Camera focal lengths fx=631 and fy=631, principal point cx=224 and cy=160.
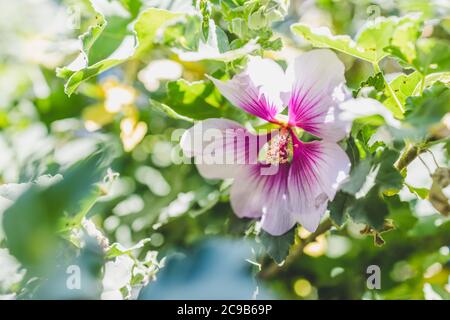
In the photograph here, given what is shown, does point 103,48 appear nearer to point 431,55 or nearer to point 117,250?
point 117,250

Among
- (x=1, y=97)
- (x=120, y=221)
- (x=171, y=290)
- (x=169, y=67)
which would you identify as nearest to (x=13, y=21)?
(x=1, y=97)

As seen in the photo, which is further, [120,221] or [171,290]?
[120,221]

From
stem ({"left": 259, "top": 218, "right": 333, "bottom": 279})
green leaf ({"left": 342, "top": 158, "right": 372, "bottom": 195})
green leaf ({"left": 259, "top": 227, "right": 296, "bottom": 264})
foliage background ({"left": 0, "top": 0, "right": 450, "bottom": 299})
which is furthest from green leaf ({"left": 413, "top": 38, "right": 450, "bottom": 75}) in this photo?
stem ({"left": 259, "top": 218, "right": 333, "bottom": 279})

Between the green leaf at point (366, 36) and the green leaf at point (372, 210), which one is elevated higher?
the green leaf at point (366, 36)

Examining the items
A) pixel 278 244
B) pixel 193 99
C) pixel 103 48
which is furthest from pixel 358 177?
pixel 103 48

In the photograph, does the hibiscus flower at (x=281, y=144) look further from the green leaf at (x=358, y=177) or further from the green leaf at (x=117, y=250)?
the green leaf at (x=117, y=250)

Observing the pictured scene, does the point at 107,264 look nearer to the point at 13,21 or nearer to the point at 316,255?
the point at 316,255

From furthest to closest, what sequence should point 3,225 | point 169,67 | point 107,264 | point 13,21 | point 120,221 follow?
point 13,21 < point 169,67 < point 120,221 < point 107,264 < point 3,225

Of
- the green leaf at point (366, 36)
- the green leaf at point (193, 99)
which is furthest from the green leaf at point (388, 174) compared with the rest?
the green leaf at point (193, 99)
